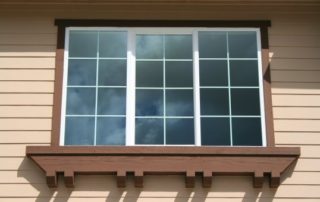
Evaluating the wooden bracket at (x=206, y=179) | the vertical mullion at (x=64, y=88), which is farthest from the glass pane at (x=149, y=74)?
the wooden bracket at (x=206, y=179)

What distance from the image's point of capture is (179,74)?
8312 mm

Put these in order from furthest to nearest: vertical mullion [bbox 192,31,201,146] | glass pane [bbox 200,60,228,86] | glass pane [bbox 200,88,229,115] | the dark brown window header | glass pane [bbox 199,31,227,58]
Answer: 1. the dark brown window header
2. glass pane [bbox 199,31,227,58]
3. glass pane [bbox 200,60,228,86]
4. glass pane [bbox 200,88,229,115]
5. vertical mullion [bbox 192,31,201,146]

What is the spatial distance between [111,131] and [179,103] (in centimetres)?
89

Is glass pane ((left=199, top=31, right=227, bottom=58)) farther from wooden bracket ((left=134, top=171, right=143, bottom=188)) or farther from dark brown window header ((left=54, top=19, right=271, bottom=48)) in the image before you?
wooden bracket ((left=134, top=171, right=143, bottom=188))

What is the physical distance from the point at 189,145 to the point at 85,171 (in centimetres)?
126

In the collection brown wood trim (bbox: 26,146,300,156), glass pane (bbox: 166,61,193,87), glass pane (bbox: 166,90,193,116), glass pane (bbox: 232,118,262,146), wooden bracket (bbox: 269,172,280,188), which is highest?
glass pane (bbox: 166,61,193,87)

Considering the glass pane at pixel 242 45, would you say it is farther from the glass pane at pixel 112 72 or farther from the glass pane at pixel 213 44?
the glass pane at pixel 112 72

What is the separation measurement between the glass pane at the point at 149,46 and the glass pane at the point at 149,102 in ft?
1.57

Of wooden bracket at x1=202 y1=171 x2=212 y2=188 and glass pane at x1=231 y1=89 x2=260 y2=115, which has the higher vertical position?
glass pane at x1=231 y1=89 x2=260 y2=115

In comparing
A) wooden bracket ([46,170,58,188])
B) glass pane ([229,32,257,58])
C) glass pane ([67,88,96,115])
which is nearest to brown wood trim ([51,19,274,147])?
glass pane ([229,32,257,58])

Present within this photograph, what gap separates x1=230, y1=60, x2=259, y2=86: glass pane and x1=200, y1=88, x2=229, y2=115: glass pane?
21 centimetres

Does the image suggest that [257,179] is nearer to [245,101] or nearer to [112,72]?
[245,101]

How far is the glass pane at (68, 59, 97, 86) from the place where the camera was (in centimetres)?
827

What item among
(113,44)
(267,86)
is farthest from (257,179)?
(113,44)
